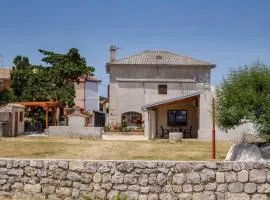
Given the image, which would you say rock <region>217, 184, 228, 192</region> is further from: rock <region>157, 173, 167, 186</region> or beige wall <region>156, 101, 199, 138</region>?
beige wall <region>156, 101, 199, 138</region>

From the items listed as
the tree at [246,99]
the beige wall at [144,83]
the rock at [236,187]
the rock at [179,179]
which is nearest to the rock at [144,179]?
the rock at [179,179]

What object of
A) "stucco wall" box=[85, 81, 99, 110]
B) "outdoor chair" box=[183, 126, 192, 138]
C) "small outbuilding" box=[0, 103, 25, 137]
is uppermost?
"stucco wall" box=[85, 81, 99, 110]

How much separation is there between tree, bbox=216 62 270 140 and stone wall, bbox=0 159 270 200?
7385 millimetres

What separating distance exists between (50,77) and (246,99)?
1165 inches

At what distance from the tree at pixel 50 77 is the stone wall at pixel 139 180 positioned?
3291 centimetres

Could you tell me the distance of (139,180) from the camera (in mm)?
11398

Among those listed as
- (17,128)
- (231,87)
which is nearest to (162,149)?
(231,87)

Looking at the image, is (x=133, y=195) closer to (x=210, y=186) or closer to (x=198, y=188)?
(x=198, y=188)

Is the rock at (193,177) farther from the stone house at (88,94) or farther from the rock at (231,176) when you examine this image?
the stone house at (88,94)

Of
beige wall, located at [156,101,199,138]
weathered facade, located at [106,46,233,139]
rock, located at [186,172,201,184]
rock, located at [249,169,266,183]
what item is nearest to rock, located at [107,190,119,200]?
rock, located at [186,172,201,184]

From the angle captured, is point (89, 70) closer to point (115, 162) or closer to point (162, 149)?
point (162, 149)

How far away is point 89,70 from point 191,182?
3661 cm

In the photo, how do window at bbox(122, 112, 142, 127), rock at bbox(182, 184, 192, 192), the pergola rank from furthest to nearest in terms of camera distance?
window at bbox(122, 112, 142, 127) → the pergola → rock at bbox(182, 184, 192, 192)

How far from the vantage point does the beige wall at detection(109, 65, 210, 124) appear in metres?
50.4
